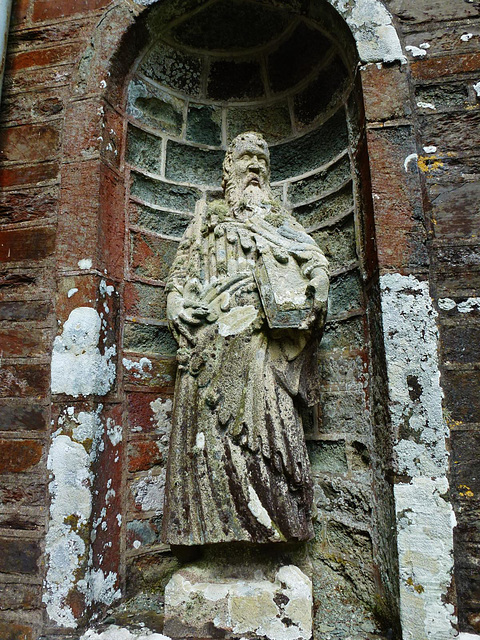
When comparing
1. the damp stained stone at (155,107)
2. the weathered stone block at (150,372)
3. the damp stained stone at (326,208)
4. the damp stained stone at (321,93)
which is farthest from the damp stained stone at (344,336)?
the damp stained stone at (155,107)

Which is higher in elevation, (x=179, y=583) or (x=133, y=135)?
(x=133, y=135)

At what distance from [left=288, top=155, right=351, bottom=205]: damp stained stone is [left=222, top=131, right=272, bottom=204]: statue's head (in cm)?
54

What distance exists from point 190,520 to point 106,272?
1462 mm

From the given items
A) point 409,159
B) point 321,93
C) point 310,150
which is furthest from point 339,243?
point 321,93

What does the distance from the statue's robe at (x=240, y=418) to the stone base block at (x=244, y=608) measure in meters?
0.22

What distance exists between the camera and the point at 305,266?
2.58m

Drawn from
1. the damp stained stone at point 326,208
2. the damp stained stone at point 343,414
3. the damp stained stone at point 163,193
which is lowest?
the damp stained stone at point 343,414

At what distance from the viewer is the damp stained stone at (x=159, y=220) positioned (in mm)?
3287

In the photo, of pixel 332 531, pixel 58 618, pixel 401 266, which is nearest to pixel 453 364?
pixel 401 266

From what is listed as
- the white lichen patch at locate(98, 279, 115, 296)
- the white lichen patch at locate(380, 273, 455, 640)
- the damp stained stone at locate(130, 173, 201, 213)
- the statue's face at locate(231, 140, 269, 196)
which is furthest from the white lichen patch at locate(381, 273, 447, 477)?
the damp stained stone at locate(130, 173, 201, 213)

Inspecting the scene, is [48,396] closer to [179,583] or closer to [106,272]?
[106,272]

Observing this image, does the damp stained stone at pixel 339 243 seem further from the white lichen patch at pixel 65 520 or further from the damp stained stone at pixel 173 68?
the white lichen patch at pixel 65 520

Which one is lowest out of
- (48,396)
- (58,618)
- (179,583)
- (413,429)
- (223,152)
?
(58,618)

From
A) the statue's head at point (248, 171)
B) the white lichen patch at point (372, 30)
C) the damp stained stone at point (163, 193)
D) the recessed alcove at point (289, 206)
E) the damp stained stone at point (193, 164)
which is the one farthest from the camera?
the damp stained stone at point (193, 164)
